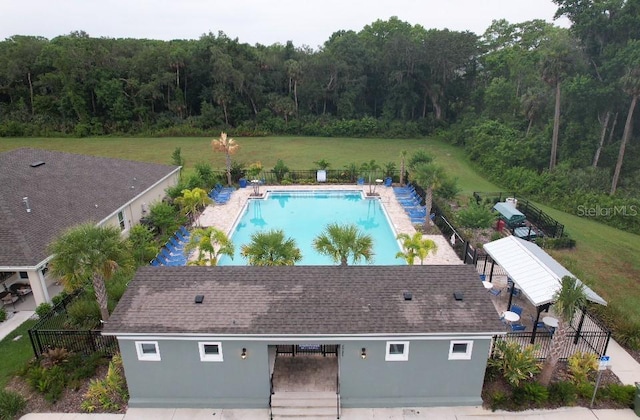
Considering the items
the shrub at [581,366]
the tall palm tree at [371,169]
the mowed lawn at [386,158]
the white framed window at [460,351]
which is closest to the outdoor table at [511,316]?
the shrub at [581,366]

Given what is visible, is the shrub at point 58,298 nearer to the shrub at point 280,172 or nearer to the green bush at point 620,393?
the green bush at point 620,393

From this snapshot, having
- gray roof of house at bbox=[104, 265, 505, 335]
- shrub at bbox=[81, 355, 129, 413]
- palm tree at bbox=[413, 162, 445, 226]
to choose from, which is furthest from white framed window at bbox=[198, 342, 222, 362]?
palm tree at bbox=[413, 162, 445, 226]

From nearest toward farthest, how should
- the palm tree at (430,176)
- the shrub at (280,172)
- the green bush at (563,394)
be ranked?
the green bush at (563,394) < the palm tree at (430,176) < the shrub at (280,172)

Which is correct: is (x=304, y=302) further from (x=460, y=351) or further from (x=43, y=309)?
(x=43, y=309)

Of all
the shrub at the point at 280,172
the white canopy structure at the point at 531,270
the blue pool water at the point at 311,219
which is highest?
the white canopy structure at the point at 531,270

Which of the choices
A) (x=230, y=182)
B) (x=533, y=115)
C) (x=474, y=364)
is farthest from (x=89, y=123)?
(x=474, y=364)

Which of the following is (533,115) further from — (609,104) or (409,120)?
(409,120)
